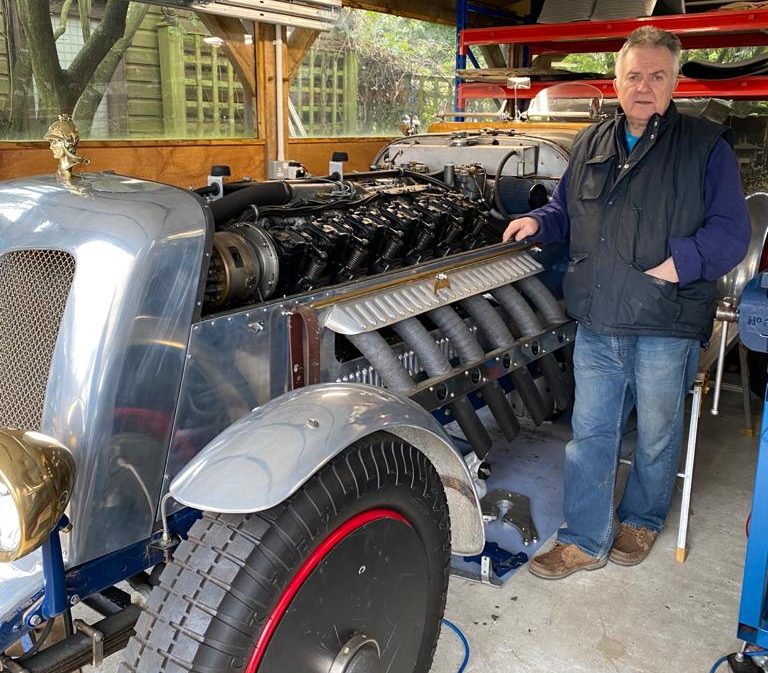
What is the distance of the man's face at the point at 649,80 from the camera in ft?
8.45

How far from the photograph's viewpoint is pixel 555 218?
3.03m

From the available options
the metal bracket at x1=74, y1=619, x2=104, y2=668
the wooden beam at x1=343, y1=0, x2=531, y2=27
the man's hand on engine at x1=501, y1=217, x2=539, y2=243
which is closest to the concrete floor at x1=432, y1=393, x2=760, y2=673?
the metal bracket at x1=74, y1=619, x2=104, y2=668

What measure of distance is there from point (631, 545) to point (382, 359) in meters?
1.44

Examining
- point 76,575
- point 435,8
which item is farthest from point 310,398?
point 435,8

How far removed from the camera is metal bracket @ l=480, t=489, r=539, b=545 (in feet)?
10.3

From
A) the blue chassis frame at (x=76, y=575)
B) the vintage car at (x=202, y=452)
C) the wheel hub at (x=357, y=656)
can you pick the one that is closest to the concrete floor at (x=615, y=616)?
the vintage car at (x=202, y=452)

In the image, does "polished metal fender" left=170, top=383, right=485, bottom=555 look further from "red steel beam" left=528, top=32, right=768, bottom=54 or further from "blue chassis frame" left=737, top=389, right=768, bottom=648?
"red steel beam" left=528, top=32, right=768, bottom=54

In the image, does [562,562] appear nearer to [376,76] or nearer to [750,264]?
[750,264]

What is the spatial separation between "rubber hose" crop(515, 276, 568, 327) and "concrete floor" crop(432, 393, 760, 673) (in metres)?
1.01

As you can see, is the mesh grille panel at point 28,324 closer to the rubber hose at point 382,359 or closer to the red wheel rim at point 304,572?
the red wheel rim at point 304,572

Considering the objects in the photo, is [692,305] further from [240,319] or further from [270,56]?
[270,56]

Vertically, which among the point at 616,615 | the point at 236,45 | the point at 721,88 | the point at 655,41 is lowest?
the point at 616,615

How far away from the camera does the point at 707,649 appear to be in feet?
8.07

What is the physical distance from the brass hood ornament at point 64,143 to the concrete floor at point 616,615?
5.99 feet
